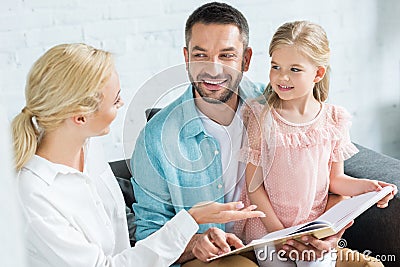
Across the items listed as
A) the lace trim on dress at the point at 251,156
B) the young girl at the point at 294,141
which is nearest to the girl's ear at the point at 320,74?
the young girl at the point at 294,141

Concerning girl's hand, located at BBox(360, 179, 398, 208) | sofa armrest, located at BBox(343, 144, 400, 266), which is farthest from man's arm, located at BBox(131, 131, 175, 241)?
sofa armrest, located at BBox(343, 144, 400, 266)

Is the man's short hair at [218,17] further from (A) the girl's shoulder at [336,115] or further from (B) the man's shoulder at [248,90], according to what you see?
(A) the girl's shoulder at [336,115]

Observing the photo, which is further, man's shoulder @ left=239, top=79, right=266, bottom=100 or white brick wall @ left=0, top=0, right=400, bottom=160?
white brick wall @ left=0, top=0, right=400, bottom=160

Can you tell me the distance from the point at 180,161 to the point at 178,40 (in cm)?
96

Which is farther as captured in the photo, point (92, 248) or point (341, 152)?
point (341, 152)

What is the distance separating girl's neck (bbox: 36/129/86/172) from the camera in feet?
4.02

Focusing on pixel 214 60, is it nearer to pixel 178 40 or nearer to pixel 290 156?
pixel 290 156

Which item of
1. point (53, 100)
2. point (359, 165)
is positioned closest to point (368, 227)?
point (359, 165)

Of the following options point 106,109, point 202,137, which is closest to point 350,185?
point 202,137

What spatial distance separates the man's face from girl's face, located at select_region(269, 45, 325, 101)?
0.29ft

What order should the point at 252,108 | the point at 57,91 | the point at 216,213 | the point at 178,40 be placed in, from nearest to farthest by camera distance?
1. the point at 57,91
2. the point at 216,213
3. the point at 252,108
4. the point at 178,40

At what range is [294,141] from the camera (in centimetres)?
149

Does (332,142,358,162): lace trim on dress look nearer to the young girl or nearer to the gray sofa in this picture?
the young girl

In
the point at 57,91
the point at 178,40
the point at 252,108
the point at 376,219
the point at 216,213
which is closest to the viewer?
the point at 57,91
